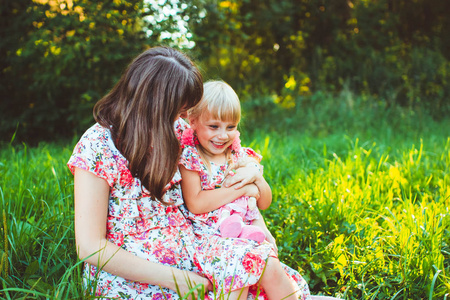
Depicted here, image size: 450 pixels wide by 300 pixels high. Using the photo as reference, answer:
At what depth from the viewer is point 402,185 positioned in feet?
10.0

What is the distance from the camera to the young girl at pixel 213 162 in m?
1.91

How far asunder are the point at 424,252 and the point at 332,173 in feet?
3.69

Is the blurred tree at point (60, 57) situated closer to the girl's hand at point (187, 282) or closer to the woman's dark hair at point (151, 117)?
the woman's dark hair at point (151, 117)

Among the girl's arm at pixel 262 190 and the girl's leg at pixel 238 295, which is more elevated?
the girl's arm at pixel 262 190

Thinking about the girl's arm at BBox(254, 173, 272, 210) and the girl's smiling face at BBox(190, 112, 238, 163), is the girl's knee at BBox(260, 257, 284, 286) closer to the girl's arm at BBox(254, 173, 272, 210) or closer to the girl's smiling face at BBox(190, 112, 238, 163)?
the girl's arm at BBox(254, 173, 272, 210)

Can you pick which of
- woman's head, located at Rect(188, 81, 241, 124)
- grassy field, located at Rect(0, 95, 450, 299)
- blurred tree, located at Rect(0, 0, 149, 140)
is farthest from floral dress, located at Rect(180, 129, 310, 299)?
blurred tree, located at Rect(0, 0, 149, 140)

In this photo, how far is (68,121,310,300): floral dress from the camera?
1613 mm

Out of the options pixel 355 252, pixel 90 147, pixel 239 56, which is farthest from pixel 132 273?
pixel 239 56

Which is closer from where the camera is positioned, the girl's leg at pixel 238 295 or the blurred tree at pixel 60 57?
the girl's leg at pixel 238 295

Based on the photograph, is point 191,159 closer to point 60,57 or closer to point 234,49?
point 60,57

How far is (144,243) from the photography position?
1704 mm

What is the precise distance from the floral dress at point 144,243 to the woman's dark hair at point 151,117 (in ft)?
0.15

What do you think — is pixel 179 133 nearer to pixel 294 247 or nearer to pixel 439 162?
pixel 294 247

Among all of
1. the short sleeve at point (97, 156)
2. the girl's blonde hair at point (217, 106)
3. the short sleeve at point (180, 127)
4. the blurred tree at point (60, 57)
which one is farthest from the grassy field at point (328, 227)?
the blurred tree at point (60, 57)
